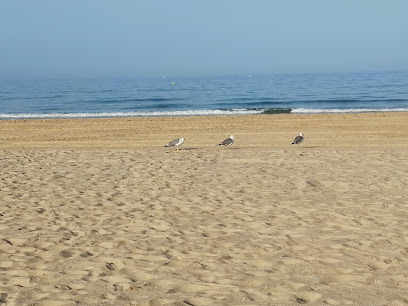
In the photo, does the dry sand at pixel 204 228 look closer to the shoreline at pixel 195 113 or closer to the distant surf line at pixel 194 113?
the shoreline at pixel 195 113

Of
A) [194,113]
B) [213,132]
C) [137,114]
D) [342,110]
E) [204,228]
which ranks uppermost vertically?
[204,228]

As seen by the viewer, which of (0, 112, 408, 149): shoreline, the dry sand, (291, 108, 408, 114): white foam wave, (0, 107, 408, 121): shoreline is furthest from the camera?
(0, 107, 408, 121): shoreline

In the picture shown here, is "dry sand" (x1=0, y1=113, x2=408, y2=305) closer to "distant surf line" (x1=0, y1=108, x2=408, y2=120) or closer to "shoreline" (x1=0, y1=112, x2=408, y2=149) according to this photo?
"shoreline" (x1=0, y1=112, x2=408, y2=149)

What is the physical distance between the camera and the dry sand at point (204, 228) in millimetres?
4934

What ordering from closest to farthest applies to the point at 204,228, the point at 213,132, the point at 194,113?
the point at 204,228, the point at 213,132, the point at 194,113

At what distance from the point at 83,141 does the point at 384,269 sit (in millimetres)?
15644

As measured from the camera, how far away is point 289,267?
5.57 metres

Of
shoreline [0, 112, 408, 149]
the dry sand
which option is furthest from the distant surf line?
the dry sand

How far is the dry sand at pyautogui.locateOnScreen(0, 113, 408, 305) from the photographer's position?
493 cm

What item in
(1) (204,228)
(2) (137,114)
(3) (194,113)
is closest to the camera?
(1) (204,228)

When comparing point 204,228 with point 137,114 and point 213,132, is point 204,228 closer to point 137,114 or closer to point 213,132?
point 213,132

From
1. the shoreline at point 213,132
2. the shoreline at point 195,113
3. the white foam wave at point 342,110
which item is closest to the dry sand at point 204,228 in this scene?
the shoreline at point 213,132

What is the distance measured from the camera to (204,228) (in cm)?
702

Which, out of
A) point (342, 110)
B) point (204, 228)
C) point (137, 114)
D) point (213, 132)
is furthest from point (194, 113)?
point (204, 228)
